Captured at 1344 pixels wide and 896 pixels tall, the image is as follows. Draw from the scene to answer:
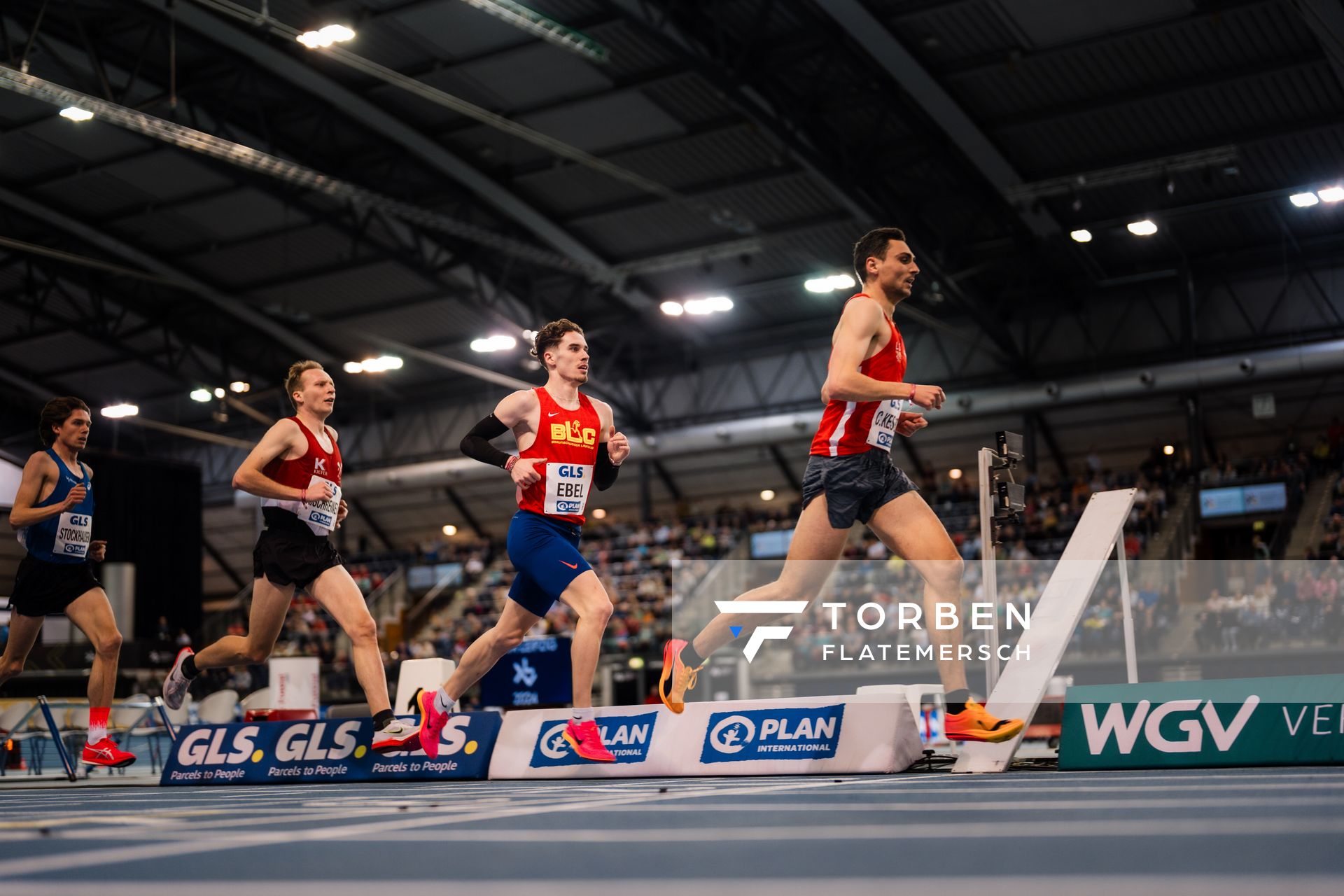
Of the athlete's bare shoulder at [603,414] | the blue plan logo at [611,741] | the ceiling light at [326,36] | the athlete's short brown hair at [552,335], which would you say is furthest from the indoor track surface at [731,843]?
the ceiling light at [326,36]

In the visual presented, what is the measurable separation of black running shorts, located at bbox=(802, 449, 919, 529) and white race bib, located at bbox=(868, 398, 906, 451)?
1.7 inches

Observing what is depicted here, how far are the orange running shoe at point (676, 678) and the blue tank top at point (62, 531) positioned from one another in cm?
385

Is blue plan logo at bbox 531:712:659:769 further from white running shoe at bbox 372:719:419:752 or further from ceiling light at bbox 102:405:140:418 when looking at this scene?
ceiling light at bbox 102:405:140:418

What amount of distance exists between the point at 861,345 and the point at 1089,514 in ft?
5.46

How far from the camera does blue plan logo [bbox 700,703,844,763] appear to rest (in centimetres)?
614

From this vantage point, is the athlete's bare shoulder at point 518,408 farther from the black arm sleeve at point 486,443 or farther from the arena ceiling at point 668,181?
the arena ceiling at point 668,181

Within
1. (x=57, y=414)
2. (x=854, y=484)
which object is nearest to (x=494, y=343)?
(x=57, y=414)

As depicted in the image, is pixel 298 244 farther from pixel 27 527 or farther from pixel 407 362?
pixel 27 527

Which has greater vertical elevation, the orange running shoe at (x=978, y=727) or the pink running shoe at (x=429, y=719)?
the orange running shoe at (x=978, y=727)

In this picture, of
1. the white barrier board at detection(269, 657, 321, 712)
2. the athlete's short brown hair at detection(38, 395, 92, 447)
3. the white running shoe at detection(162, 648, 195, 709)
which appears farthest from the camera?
the white barrier board at detection(269, 657, 321, 712)

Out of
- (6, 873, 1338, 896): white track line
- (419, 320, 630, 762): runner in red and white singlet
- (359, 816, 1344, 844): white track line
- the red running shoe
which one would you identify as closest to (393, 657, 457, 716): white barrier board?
the red running shoe

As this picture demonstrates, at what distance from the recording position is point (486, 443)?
6.48m

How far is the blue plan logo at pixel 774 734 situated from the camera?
6.14 m

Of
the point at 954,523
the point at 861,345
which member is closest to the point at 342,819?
the point at 861,345
